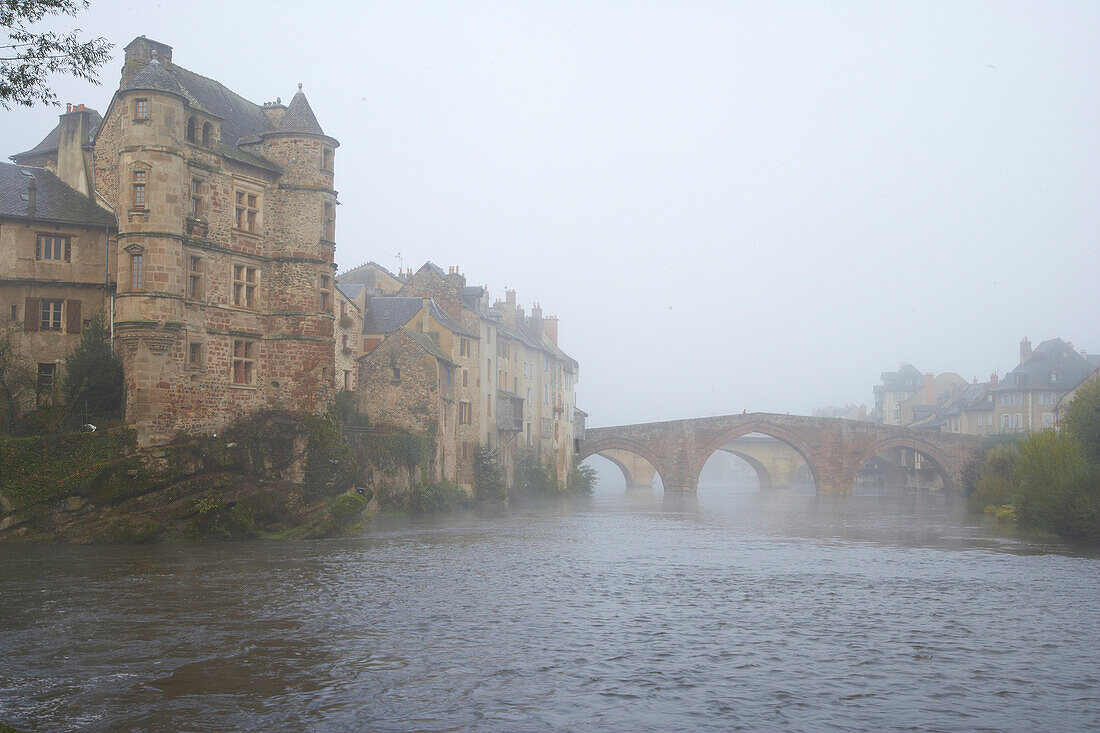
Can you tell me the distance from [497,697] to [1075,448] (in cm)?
2551

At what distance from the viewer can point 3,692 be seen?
12.4 meters

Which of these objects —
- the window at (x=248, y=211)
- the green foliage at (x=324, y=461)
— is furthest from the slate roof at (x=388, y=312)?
the green foliage at (x=324, y=461)

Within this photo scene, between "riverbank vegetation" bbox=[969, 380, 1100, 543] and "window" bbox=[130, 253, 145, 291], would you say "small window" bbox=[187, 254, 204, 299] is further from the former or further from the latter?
"riverbank vegetation" bbox=[969, 380, 1100, 543]

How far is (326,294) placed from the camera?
37188 mm

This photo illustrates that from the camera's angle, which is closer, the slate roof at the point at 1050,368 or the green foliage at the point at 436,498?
the green foliage at the point at 436,498

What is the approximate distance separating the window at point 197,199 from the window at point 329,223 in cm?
471

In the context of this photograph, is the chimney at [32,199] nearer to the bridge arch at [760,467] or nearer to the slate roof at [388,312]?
the slate roof at [388,312]

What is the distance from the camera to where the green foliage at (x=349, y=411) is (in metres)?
42.6

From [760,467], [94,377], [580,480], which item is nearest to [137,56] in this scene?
[94,377]

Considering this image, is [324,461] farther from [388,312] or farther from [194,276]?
[388,312]

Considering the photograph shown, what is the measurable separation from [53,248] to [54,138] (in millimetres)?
7090

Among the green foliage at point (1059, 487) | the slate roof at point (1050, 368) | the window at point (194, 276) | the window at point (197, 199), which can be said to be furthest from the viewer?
the slate roof at point (1050, 368)

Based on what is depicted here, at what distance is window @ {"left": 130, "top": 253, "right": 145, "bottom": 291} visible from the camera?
103ft

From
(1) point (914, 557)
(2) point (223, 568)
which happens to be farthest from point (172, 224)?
(1) point (914, 557)
